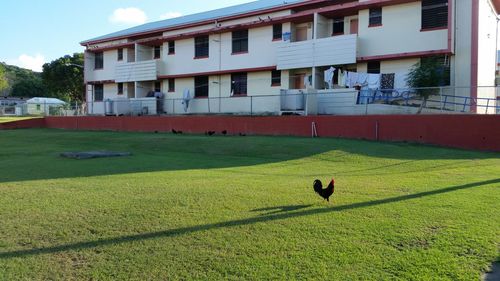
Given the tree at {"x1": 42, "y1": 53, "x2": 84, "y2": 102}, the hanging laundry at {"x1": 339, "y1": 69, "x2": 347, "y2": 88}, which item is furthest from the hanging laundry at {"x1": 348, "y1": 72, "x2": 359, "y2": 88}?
the tree at {"x1": 42, "y1": 53, "x2": 84, "y2": 102}

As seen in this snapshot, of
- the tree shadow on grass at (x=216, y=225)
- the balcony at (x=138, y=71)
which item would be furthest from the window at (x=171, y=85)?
the tree shadow on grass at (x=216, y=225)

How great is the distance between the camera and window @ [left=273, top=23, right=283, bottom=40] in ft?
91.0

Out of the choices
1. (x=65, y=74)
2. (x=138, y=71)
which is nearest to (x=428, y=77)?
(x=138, y=71)

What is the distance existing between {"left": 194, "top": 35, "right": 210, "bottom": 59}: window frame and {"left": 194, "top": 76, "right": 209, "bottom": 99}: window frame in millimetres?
1487

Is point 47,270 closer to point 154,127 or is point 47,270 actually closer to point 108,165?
point 108,165

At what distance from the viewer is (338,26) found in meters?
26.2

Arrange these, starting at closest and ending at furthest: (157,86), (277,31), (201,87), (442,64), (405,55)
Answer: (442,64), (405,55), (277,31), (201,87), (157,86)

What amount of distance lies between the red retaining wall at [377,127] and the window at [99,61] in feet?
43.5

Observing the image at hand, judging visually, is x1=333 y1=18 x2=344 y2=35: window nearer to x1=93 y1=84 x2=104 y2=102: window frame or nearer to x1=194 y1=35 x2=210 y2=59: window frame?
x1=194 y1=35 x2=210 y2=59: window frame

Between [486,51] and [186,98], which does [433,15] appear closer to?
[486,51]

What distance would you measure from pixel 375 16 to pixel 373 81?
11.6 ft

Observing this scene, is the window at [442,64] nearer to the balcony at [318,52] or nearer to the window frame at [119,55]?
the balcony at [318,52]

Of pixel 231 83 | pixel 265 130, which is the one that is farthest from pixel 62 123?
pixel 265 130

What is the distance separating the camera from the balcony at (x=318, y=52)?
954 inches
